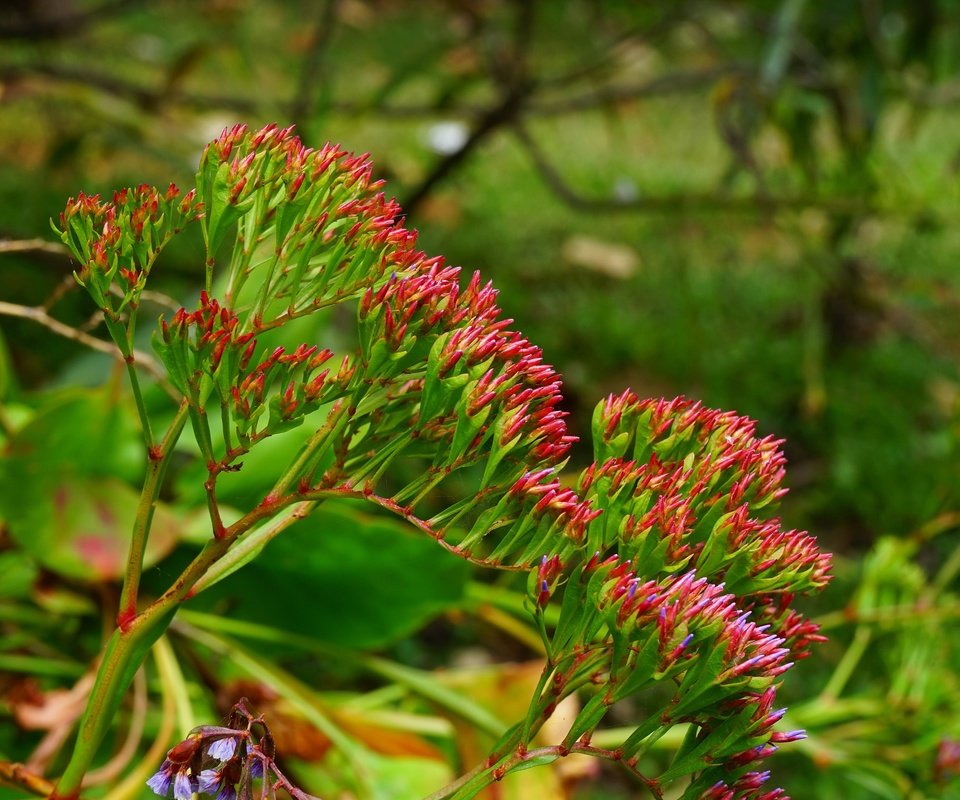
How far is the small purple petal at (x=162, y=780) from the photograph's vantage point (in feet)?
1.63

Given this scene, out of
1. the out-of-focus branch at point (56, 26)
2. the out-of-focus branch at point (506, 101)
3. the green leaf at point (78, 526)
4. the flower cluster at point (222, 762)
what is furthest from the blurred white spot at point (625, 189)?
the flower cluster at point (222, 762)

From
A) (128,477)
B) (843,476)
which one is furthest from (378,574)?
(843,476)

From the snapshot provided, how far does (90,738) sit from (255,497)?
54 cm

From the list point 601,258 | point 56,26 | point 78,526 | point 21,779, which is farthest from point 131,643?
point 601,258

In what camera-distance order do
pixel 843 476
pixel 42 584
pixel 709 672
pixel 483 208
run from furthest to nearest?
pixel 483 208 → pixel 843 476 → pixel 42 584 → pixel 709 672

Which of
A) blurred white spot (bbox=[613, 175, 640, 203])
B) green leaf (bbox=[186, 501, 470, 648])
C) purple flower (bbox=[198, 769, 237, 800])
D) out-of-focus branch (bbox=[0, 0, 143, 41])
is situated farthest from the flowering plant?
blurred white spot (bbox=[613, 175, 640, 203])

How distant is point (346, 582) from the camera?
1098mm

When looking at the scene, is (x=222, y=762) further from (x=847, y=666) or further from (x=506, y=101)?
(x=506, y=101)

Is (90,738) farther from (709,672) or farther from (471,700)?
(471,700)

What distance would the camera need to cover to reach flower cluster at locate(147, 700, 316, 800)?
1.61ft

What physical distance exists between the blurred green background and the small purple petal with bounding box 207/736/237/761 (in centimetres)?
51

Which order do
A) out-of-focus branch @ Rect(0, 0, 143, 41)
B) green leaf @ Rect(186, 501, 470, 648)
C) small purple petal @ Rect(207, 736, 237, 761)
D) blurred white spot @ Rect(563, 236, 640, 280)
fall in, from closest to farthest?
small purple petal @ Rect(207, 736, 237, 761), green leaf @ Rect(186, 501, 470, 648), out-of-focus branch @ Rect(0, 0, 143, 41), blurred white spot @ Rect(563, 236, 640, 280)

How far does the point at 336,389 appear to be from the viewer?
527mm

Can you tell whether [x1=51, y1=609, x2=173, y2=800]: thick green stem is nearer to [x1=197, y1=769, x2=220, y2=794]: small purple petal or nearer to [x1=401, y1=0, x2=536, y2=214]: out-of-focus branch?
[x1=197, y1=769, x2=220, y2=794]: small purple petal
